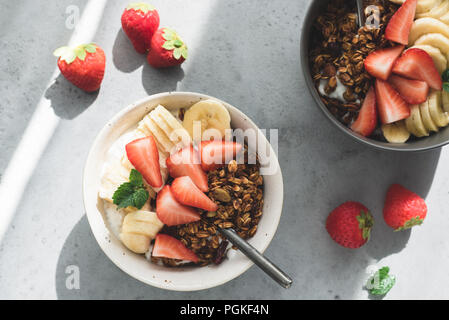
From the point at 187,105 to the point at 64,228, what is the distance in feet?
1.79

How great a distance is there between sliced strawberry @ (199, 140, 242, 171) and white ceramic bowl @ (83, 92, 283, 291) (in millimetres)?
79

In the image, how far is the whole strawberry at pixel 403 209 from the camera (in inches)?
54.4

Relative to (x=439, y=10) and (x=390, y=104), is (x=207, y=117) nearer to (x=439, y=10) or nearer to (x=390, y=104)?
(x=390, y=104)

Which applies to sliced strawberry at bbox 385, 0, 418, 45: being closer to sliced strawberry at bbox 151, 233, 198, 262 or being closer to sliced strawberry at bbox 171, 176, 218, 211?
sliced strawberry at bbox 171, 176, 218, 211

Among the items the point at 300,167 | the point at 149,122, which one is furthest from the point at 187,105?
the point at 300,167

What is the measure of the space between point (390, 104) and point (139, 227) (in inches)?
28.8

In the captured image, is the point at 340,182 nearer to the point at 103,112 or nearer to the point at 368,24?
the point at 368,24

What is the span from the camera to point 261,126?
4.65ft

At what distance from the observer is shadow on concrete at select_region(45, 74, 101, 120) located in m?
1.40

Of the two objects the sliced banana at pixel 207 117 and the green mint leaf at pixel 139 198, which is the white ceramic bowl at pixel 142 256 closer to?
the sliced banana at pixel 207 117

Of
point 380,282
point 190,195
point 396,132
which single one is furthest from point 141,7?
point 380,282

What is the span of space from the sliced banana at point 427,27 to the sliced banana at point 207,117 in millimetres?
538

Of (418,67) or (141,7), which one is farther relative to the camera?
(141,7)
